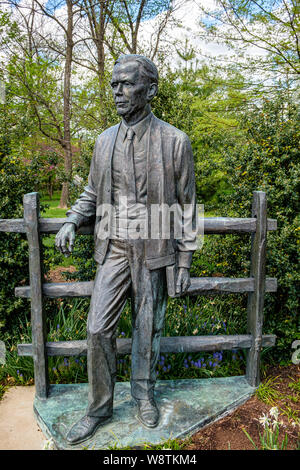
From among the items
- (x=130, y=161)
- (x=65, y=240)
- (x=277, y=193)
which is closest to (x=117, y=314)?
Answer: (x=65, y=240)

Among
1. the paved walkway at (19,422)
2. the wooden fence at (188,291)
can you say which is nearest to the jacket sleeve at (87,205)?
the wooden fence at (188,291)

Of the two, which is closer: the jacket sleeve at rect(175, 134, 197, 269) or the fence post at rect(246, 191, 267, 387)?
the jacket sleeve at rect(175, 134, 197, 269)

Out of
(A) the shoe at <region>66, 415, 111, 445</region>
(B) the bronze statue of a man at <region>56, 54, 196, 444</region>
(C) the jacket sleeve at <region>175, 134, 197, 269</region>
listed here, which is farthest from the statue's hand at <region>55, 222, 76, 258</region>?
(A) the shoe at <region>66, 415, 111, 445</region>

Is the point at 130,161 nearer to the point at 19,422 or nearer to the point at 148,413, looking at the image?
the point at 148,413

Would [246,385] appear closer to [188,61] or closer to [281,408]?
[281,408]

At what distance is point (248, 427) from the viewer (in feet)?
8.87

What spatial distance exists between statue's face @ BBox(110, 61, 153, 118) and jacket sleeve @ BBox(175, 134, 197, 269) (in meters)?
0.39

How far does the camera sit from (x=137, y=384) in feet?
8.72

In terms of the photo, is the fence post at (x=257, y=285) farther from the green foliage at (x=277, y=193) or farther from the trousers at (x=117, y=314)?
the trousers at (x=117, y=314)

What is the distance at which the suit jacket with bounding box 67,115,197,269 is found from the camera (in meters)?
2.39

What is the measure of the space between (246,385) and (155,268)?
1534 millimetres

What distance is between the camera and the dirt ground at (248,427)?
2529mm

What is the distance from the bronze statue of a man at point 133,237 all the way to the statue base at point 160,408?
9cm

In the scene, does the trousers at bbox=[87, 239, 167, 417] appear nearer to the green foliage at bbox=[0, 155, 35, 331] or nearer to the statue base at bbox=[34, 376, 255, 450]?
the statue base at bbox=[34, 376, 255, 450]
